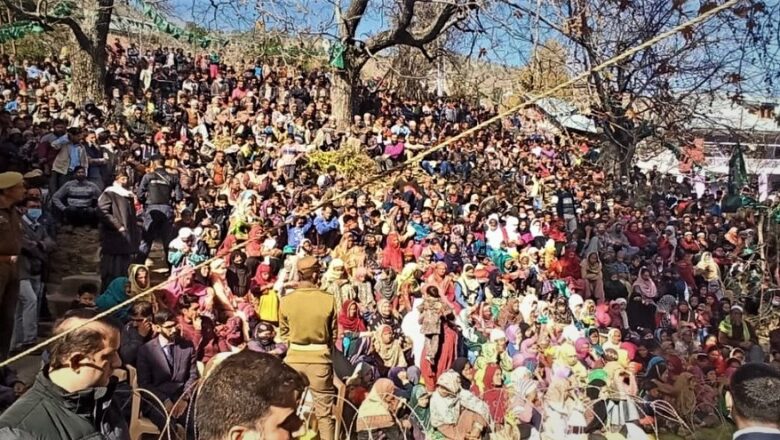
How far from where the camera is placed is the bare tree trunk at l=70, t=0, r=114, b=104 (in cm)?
1205

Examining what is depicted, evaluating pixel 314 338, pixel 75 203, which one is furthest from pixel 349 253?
pixel 314 338

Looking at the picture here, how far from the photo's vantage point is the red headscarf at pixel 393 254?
8.46 m

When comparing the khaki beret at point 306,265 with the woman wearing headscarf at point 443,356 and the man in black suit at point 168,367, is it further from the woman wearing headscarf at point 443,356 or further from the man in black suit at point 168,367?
the woman wearing headscarf at point 443,356

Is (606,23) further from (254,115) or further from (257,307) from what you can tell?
(254,115)

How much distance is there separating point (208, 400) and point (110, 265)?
5.67 meters

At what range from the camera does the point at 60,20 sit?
11812 millimetres

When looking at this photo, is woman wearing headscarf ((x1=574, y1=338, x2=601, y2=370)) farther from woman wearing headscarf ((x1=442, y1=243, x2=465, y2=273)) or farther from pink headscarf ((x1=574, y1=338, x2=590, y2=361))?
woman wearing headscarf ((x1=442, y1=243, x2=465, y2=273))

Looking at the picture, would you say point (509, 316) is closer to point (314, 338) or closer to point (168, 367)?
point (314, 338)

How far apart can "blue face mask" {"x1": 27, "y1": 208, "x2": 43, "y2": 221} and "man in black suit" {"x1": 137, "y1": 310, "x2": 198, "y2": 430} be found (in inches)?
80.7

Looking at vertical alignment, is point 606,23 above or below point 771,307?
above

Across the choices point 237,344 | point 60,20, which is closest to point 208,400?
point 237,344

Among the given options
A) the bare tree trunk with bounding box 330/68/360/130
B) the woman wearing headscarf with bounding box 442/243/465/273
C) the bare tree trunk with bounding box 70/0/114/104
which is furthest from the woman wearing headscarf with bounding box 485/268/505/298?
the bare tree trunk with bounding box 70/0/114/104

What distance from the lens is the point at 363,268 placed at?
774cm

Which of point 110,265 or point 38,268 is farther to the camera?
point 110,265
